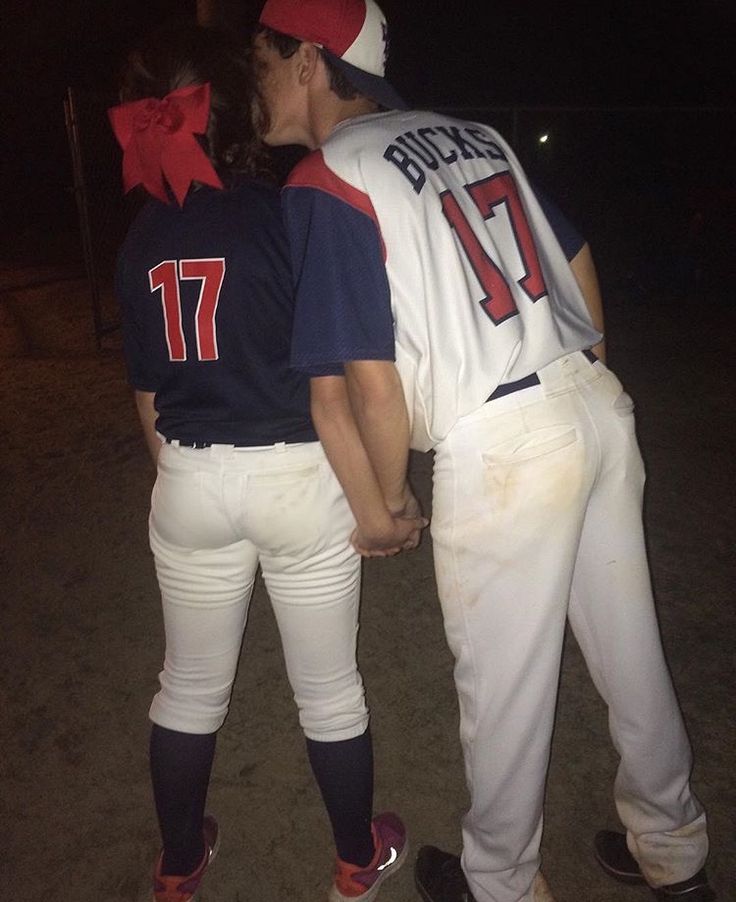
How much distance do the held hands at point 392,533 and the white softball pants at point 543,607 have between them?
0.09m

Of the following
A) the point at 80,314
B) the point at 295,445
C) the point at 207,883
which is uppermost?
the point at 295,445

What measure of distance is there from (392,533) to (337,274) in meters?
0.54

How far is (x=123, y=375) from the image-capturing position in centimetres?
589

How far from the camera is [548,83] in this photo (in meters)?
23.7

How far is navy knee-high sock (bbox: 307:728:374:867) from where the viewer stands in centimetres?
170

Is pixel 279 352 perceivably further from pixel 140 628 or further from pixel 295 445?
pixel 140 628

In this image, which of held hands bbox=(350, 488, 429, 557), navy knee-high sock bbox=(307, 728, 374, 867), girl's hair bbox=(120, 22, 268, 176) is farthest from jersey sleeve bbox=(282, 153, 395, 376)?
navy knee-high sock bbox=(307, 728, 374, 867)

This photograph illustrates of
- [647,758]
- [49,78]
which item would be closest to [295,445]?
[647,758]

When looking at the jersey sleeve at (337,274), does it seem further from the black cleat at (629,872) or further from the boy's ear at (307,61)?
the black cleat at (629,872)

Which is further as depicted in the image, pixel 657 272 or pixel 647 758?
pixel 657 272

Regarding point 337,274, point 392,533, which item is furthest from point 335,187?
point 392,533

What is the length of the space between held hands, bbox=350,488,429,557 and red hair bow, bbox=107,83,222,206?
0.73 meters

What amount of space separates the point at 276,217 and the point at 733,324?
263 inches

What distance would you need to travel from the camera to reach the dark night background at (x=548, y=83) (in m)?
11.4
